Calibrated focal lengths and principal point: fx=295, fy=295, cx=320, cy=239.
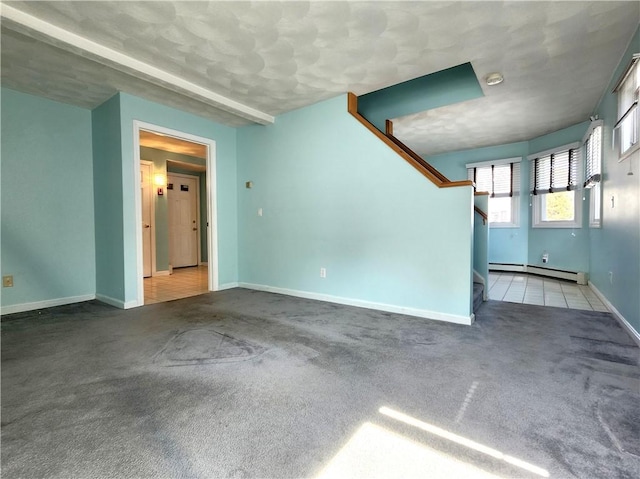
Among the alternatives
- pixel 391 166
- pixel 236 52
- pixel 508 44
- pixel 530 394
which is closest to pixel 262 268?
pixel 391 166

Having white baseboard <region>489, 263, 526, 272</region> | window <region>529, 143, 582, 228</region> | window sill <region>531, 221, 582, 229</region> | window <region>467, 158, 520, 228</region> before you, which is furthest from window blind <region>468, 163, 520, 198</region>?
white baseboard <region>489, 263, 526, 272</region>

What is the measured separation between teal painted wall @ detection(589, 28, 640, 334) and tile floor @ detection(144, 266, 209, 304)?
461 centimetres

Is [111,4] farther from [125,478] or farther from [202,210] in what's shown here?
[202,210]

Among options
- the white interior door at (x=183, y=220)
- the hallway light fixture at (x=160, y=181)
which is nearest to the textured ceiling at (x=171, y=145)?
the hallway light fixture at (x=160, y=181)

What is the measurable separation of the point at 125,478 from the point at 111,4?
8.80 feet

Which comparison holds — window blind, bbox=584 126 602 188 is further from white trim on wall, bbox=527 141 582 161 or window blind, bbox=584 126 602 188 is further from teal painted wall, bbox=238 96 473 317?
teal painted wall, bbox=238 96 473 317

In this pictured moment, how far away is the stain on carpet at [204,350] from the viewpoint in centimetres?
200

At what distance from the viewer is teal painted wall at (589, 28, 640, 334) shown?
7.72ft

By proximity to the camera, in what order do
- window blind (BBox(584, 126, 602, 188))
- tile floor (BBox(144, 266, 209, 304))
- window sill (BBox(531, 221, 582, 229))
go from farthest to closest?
window sill (BBox(531, 221, 582, 229))
tile floor (BBox(144, 266, 209, 304))
window blind (BBox(584, 126, 602, 188))

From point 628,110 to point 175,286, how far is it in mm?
5570

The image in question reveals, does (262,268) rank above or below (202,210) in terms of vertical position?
below

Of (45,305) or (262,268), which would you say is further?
(262,268)

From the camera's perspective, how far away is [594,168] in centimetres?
387

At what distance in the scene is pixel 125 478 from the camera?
1049 mm
